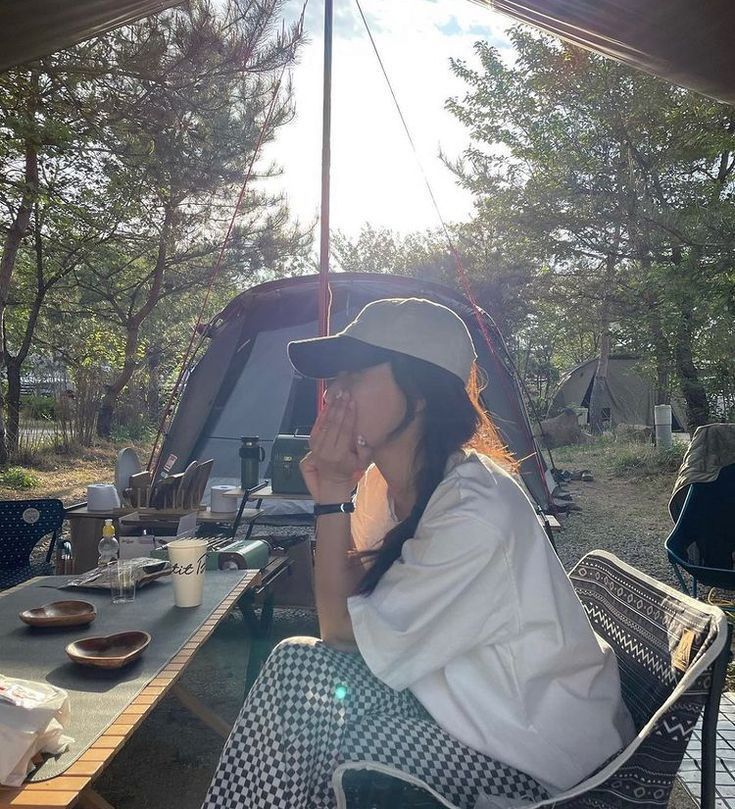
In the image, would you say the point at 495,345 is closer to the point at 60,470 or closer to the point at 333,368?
the point at 333,368

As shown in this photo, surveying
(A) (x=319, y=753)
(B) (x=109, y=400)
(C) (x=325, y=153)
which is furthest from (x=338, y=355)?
(B) (x=109, y=400)

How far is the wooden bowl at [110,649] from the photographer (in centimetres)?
143

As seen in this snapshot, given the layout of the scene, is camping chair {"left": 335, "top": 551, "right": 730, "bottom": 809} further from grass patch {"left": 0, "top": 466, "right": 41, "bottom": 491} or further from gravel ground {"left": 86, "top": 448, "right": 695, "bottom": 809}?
grass patch {"left": 0, "top": 466, "right": 41, "bottom": 491}

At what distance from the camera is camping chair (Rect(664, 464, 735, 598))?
3461 mm

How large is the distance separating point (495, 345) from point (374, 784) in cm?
446

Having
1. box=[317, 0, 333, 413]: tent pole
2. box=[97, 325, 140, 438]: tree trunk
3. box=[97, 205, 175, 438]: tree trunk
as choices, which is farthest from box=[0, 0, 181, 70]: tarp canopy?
box=[97, 325, 140, 438]: tree trunk

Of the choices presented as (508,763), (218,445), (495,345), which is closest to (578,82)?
(495,345)

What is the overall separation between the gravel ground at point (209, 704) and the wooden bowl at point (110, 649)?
832 mm

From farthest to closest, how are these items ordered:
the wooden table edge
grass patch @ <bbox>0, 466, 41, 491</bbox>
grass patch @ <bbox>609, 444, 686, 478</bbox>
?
grass patch @ <bbox>609, 444, 686, 478</bbox> < grass patch @ <bbox>0, 466, 41, 491</bbox> < the wooden table edge

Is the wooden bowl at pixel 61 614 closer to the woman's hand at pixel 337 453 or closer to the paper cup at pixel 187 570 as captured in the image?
the paper cup at pixel 187 570

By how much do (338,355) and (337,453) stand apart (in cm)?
22

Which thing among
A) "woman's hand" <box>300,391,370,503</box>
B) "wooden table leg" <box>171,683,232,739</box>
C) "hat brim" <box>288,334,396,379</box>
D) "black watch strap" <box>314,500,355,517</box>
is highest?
"hat brim" <box>288,334,396,379</box>

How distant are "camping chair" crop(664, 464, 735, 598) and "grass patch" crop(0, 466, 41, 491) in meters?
6.85

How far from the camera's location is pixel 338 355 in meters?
1.52
